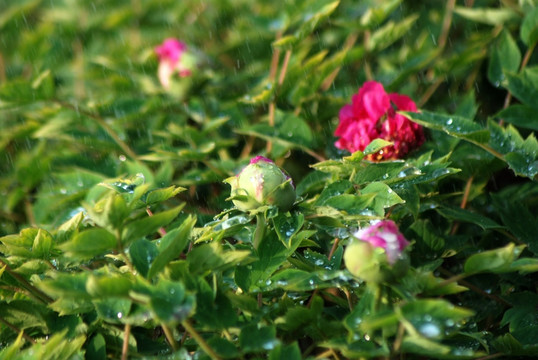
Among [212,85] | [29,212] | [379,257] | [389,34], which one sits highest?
[379,257]

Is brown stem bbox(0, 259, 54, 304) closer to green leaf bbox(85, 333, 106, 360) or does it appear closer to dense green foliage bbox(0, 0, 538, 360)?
dense green foliage bbox(0, 0, 538, 360)

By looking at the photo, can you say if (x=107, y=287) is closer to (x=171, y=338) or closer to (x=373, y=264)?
(x=171, y=338)

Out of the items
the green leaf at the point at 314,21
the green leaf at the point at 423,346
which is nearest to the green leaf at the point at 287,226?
the green leaf at the point at 423,346

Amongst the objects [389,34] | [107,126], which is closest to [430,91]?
[389,34]

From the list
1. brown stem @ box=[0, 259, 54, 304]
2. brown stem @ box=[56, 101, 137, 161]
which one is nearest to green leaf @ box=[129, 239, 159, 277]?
brown stem @ box=[0, 259, 54, 304]

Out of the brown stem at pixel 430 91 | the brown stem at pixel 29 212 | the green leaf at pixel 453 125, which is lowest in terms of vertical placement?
the brown stem at pixel 29 212

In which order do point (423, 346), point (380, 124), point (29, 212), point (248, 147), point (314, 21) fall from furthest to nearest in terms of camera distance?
1. point (248, 147)
2. point (29, 212)
3. point (314, 21)
4. point (380, 124)
5. point (423, 346)

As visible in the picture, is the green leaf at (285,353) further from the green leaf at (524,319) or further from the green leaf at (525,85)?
the green leaf at (525,85)

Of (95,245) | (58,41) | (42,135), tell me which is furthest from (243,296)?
(58,41)
